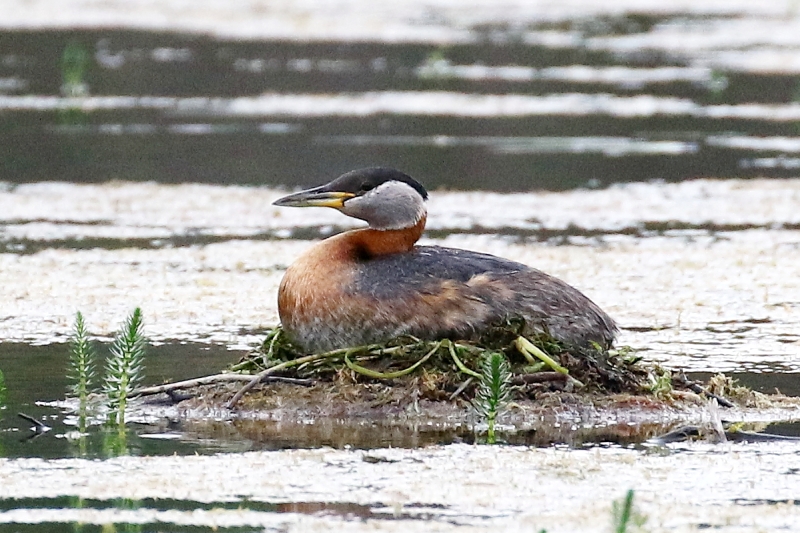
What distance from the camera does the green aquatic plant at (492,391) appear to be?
7.37m

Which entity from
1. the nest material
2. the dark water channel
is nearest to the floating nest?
the nest material

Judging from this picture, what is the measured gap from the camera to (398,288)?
8320mm

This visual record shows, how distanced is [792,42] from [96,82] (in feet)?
36.4

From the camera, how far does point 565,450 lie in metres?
7.32

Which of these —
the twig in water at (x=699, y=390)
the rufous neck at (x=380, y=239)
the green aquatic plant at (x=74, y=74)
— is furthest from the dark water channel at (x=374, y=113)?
the twig in water at (x=699, y=390)

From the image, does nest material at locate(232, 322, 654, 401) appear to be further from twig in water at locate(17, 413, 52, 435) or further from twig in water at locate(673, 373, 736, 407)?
twig in water at locate(17, 413, 52, 435)

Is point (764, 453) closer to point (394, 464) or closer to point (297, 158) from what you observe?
point (394, 464)

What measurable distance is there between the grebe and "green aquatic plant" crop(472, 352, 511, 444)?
514 mm

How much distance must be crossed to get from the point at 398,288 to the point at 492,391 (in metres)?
1.05

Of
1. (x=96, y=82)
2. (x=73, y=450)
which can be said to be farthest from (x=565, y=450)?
(x=96, y=82)

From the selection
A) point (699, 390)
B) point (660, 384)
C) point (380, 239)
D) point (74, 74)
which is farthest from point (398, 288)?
point (74, 74)

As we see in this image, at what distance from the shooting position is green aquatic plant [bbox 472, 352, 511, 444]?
737 centimetres

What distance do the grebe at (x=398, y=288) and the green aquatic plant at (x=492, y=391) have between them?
0.51 m

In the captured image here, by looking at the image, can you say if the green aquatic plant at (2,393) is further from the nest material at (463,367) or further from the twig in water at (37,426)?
the nest material at (463,367)
